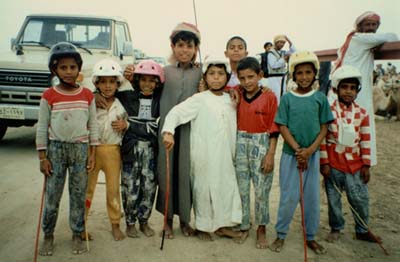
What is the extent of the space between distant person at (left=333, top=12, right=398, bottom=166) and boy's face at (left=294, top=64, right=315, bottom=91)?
4.25 feet

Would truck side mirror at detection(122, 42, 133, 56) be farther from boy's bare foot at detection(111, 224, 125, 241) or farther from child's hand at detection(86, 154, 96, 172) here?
boy's bare foot at detection(111, 224, 125, 241)

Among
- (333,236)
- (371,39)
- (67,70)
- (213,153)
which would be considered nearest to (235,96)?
(213,153)

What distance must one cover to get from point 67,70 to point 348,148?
2.34 meters

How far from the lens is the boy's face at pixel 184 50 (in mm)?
3186

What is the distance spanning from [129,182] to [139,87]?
83 cm

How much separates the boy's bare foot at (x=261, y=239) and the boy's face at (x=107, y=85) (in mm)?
1705

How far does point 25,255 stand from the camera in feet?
9.04

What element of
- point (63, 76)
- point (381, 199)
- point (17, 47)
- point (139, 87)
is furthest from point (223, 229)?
point (17, 47)

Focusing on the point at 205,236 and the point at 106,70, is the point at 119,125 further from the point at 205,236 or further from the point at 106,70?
the point at 205,236

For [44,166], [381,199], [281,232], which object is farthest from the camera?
[381,199]

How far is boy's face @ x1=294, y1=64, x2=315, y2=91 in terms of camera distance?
9.59 ft

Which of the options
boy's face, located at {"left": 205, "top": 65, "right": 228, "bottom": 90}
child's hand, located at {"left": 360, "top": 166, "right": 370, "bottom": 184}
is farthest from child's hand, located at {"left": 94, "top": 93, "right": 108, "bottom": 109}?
child's hand, located at {"left": 360, "top": 166, "right": 370, "bottom": 184}

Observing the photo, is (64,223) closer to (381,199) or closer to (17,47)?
(381,199)

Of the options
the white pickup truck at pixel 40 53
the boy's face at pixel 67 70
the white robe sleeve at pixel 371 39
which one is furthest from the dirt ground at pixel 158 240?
the white robe sleeve at pixel 371 39
